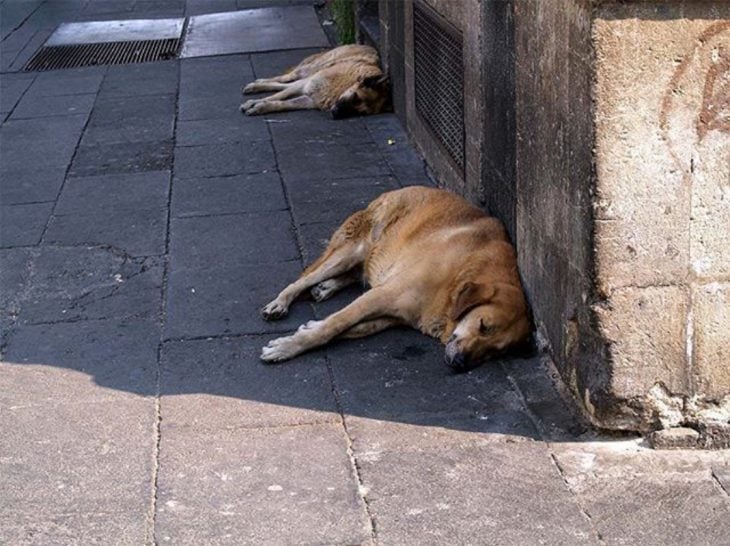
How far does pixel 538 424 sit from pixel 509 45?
203 centimetres

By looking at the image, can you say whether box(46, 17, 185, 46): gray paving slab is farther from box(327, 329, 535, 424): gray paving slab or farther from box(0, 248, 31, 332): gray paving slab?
box(327, 329, 535, 424): gray paving slab

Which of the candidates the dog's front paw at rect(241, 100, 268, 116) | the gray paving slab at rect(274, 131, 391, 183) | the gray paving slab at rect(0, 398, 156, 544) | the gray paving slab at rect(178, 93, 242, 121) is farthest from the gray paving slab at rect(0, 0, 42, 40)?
the gray paving slab at rect(0, 398, 156, 544)

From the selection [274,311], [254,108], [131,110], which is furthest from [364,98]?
[274,311]

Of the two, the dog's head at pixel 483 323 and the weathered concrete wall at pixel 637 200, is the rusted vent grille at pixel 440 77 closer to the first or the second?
the dog's head at pixel 483 323

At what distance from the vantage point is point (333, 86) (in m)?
10.7

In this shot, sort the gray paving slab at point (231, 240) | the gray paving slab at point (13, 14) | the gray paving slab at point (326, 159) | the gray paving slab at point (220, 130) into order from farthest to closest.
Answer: the gray paving slab at point (13, 14), the gray paving slab at point (220, 130), the gray paving slab at point (326, 159), the gray paving slab at point (231, 240)

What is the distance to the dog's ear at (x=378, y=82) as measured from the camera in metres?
10.4

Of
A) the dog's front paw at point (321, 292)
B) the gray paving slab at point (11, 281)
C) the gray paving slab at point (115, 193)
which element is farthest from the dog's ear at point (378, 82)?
the dog's front paw at point (321, 292)

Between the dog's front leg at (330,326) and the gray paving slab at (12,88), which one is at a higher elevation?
the dog's front leg at (330,326)

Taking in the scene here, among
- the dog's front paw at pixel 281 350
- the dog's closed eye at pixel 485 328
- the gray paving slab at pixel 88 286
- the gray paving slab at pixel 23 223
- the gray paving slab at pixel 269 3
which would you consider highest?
the dog's closed eye at pixel 485 328

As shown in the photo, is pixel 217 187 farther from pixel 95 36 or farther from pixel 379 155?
pixel 95 36

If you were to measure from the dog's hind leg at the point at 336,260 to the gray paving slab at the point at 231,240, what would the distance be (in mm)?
437

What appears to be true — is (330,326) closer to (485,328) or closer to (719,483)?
(485,328)

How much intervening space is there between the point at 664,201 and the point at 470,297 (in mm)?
1239
